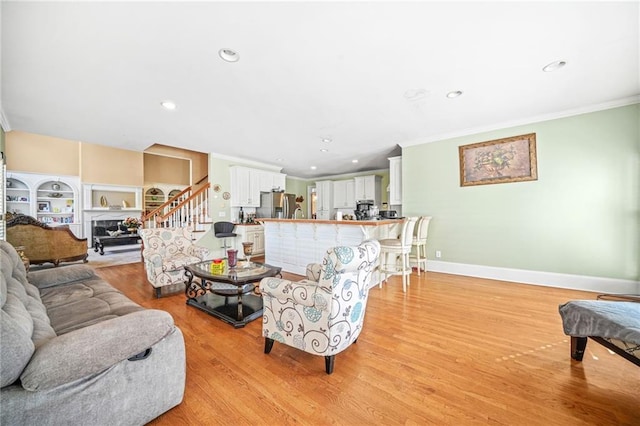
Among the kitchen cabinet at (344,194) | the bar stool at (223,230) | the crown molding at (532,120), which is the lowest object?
the bar stool at (223,230)

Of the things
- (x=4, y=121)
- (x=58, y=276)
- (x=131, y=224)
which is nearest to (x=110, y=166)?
(x=131, y=224)

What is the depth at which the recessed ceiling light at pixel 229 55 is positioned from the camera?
2195 millimetres

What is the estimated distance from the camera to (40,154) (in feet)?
22.6

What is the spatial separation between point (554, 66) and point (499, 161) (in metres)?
1.85

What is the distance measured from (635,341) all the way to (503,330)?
106cm

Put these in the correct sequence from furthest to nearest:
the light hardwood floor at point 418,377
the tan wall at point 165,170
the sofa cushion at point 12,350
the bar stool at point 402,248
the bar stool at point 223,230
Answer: the tan wall at point 165,170, the bar stool at point 223,230, the bar stool at point 402,248, the light hardwood floor at point 418,377, the sofa cushion at point 12,350

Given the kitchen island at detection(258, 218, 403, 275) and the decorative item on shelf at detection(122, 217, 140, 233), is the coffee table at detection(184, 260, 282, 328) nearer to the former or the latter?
the kitchen island at detection(258, 218, 403, 275)

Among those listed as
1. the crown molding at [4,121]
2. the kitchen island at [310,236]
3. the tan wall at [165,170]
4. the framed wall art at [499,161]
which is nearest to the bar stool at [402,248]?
the kitchen island at [310,236]

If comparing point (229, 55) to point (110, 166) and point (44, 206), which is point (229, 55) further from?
point (44, 206)

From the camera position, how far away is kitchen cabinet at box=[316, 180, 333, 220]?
28.8ft

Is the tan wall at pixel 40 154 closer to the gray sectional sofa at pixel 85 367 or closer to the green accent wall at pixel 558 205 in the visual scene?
the gray sectional sofa at pixel 85 367

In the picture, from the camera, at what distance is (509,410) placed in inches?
55.8

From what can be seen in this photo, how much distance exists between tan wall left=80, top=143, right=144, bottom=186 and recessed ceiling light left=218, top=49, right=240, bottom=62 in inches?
304

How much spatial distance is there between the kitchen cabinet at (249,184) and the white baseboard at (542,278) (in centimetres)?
Result: 471
